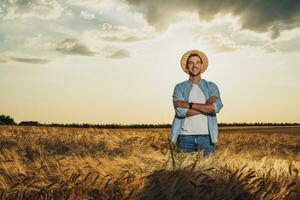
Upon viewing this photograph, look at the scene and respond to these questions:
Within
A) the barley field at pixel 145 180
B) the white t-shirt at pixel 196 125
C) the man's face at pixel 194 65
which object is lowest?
the barley field at pixel 145 180

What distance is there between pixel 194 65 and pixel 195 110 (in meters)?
0.53

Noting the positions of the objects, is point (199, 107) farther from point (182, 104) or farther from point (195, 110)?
point (182, 104)

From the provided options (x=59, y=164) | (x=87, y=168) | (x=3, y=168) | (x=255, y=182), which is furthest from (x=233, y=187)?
(x=3, y=168)

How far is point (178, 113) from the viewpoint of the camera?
18.8 feet

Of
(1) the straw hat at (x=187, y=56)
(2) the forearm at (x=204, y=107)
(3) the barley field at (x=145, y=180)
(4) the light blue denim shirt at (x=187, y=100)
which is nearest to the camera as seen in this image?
(3) the barley field at (x=145, y=180)

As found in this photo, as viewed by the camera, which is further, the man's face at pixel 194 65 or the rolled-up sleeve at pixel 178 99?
the man's face at pixel 194 65

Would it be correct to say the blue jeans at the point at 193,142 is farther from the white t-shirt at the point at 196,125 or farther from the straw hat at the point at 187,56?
the straw hat at the point at 187,56

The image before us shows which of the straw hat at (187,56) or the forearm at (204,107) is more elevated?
the straw hat at (187,56)

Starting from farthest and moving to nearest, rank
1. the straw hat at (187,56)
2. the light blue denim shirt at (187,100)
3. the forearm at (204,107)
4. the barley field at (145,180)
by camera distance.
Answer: the straw hat at (187,56) < the light blue denim shirt at (187,100) < the forearm at (204,107) < the barley field at (145,180)

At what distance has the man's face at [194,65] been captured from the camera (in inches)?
229

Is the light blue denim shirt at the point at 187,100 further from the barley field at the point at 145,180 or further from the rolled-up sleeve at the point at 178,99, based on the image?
the barley field at the point at 145,180

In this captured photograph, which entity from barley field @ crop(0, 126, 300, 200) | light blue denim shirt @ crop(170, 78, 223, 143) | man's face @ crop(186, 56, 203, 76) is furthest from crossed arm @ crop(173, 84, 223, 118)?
barley field @ crop(0, 126, 300, 200)

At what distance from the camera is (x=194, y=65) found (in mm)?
5805

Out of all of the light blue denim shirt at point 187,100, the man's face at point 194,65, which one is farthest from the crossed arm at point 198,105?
the man's face at point 194,65
